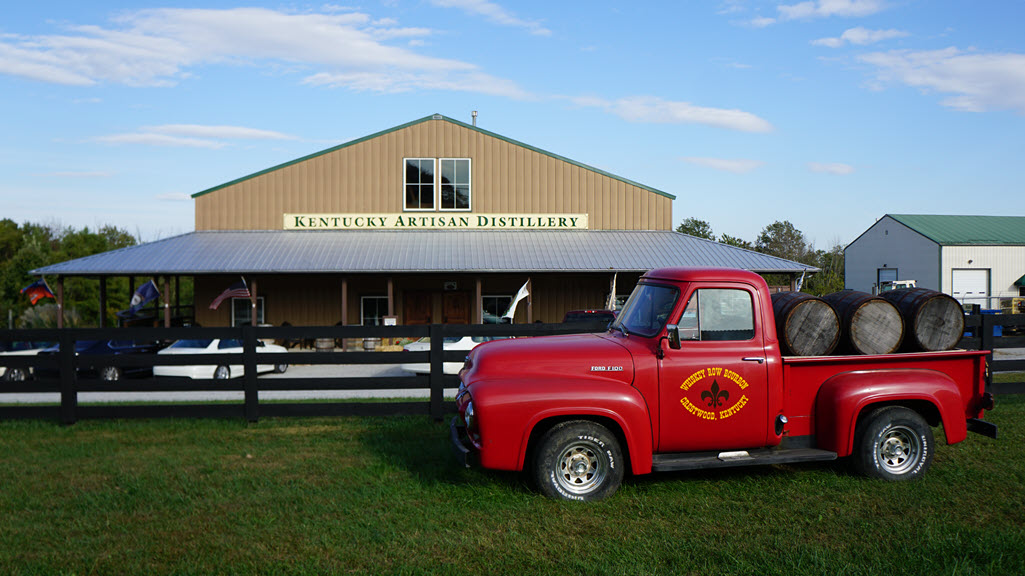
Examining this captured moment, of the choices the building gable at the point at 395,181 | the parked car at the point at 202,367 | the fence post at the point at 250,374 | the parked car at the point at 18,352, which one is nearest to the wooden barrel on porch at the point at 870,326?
the fence post at the point at 250,374

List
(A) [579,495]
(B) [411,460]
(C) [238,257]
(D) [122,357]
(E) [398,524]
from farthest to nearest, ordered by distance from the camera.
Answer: (C) [238,257] < (D) [122,357] < (B) [411,460] < (A) [579,495] < (E) [398,524]

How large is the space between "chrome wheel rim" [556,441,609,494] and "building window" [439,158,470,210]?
21957 mm

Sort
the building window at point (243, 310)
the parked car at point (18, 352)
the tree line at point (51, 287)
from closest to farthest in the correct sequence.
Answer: the parked car at point (18, 352), the building window at point (243, 310), the tree line at point (51, 287)

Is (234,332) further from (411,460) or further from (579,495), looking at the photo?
(579,495)

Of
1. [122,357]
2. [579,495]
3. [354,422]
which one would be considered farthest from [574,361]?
[122,357]

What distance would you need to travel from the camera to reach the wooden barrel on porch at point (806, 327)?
6.48 metres

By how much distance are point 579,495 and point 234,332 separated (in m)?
5.60

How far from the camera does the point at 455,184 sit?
27375 millimetres

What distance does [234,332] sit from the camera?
30.9 feet

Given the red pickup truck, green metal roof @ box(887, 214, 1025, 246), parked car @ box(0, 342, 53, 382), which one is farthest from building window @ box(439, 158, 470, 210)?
green metal roof @ box(887, 214, 1025, 246)

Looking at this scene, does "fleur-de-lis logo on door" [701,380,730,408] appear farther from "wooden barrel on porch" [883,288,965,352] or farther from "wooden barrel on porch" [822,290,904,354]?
"wooden barrel on porch" [883,288,965,352]

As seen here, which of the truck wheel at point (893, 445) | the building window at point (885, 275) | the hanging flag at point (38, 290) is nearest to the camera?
the truck wheel at point (893, 445)

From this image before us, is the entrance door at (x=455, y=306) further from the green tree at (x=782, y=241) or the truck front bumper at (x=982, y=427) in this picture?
the green tree at (x=782, y=241)

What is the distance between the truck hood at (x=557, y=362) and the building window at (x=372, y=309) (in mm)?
21808
